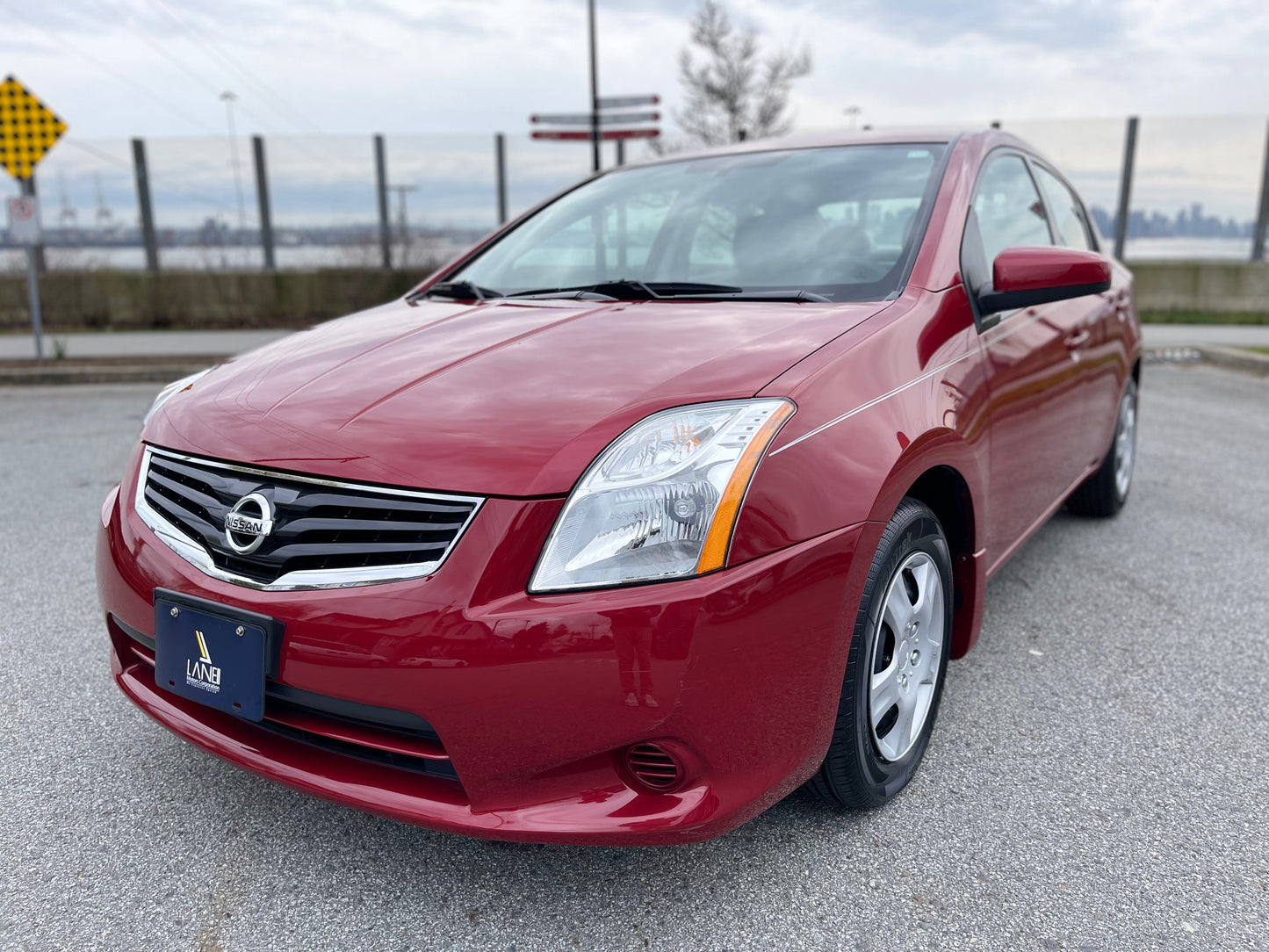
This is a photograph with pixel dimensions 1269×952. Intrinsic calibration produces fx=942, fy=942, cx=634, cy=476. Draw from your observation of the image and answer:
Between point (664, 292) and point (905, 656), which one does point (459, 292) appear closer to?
point (664, 292)

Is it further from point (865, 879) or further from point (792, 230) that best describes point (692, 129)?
point (865, 879)

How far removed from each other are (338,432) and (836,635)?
0.97 meters

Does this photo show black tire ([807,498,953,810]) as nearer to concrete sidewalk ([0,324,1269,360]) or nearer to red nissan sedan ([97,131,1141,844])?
red nissan sedan ([97,131,1141,844])

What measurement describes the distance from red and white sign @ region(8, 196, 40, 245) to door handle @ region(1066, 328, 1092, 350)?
9097mm

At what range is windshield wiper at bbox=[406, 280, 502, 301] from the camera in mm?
2709

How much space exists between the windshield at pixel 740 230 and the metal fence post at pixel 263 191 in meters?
10.7

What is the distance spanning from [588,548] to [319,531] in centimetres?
48

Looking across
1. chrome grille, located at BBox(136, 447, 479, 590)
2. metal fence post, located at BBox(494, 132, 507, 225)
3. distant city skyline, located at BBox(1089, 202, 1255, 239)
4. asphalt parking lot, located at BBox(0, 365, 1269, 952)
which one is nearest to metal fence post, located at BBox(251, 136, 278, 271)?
metal fence post, located at BBox(494, 132, 507, 225)

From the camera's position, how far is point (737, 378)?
172 centimetres

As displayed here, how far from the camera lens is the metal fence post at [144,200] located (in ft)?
41.4

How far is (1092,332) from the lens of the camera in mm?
3324

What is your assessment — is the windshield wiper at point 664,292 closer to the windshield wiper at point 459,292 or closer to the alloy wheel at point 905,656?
the windshield wiper at point 459,292

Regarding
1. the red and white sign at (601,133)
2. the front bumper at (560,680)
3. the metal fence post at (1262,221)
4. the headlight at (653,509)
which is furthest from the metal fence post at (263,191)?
the metal fence post at (1262,221)

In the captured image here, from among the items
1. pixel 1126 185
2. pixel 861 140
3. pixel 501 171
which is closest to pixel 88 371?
pixel 501 171
